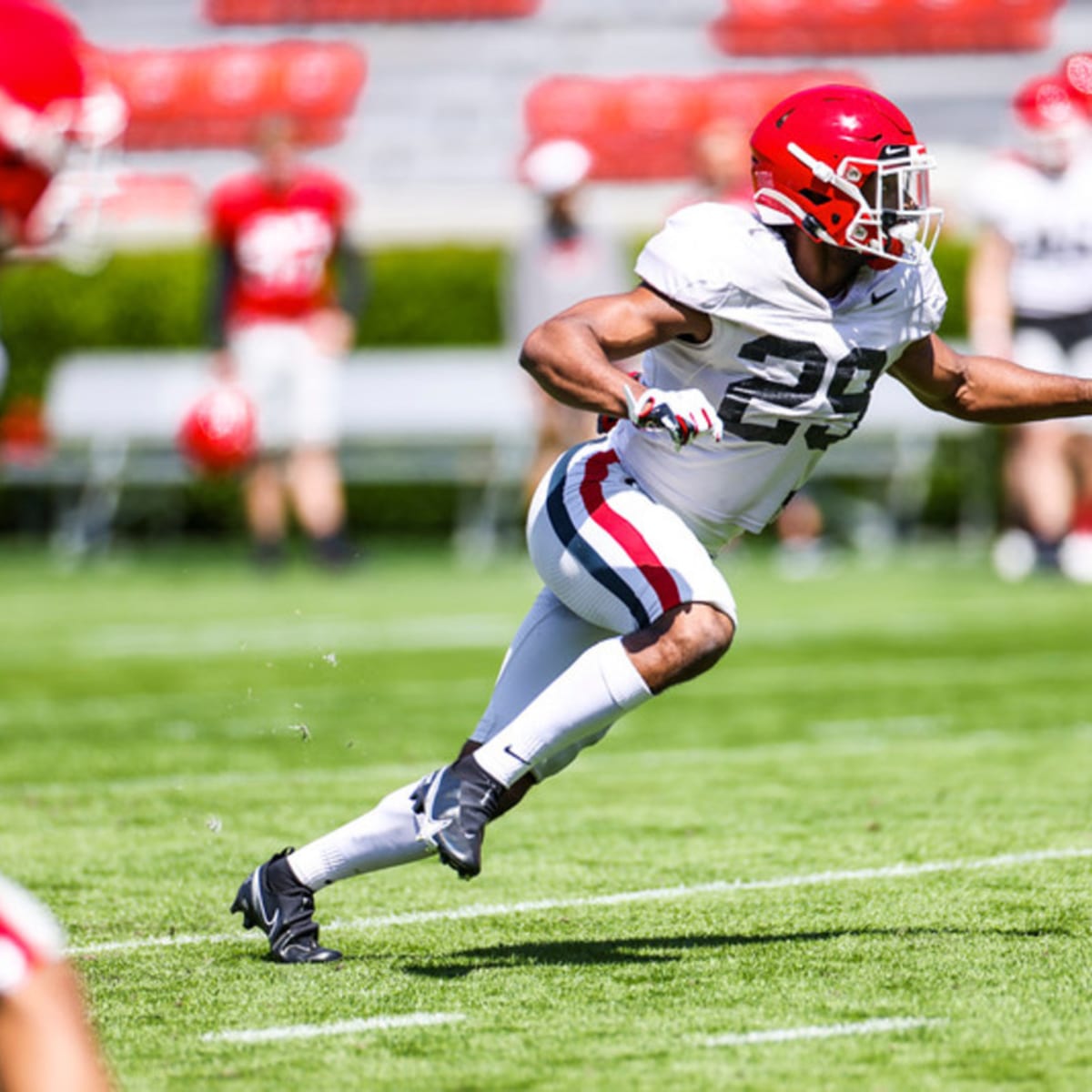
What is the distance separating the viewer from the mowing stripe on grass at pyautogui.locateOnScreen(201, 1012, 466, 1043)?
3326mm

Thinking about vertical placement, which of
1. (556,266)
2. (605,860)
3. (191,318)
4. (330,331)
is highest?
(605,860)

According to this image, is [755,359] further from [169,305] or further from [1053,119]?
[169,305]

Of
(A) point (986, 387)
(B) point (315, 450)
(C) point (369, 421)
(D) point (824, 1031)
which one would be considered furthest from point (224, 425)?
(D) point (824, 1031)

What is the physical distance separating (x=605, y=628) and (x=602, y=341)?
0.56 metres

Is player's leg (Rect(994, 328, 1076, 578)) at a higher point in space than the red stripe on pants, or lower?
lower

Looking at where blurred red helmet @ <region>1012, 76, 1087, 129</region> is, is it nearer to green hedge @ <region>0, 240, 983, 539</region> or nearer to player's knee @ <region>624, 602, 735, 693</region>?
green hedge @ <region>0, 240, 983, 539</region>

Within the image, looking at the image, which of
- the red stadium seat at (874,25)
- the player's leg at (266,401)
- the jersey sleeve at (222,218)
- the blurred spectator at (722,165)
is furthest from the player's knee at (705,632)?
the red stadium seat at (874,25)

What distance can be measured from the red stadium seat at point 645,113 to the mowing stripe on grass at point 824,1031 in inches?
695

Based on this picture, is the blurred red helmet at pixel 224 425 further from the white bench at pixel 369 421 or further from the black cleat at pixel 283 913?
the black cleat at pixel 283 913

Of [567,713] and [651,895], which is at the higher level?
[567,713]

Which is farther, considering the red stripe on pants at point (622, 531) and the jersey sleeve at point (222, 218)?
the jersey sleeve at point (222, 218)

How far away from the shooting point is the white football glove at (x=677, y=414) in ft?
11.4

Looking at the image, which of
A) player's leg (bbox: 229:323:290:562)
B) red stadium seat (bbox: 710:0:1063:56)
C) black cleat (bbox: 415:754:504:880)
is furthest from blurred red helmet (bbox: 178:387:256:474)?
red stadium seat (bbox: 710:0:1063:56)

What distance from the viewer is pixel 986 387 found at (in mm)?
4254
